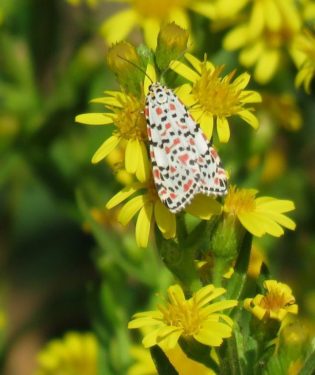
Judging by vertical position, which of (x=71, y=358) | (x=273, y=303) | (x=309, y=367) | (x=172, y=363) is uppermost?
(x=273, y=303)

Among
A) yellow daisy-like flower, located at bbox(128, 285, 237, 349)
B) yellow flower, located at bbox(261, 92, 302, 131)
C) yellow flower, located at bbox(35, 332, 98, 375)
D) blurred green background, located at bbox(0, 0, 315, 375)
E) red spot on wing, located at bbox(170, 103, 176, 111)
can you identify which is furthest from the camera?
yellow flower, located at bbox(35, 332, 98, 375)

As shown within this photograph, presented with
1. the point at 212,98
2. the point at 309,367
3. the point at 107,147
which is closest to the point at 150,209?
the point at 107,147

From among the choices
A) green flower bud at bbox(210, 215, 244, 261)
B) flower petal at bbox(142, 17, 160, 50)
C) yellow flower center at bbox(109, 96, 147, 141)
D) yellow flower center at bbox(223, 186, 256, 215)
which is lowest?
green flower bud at bbox(210, 215, 244, 261)

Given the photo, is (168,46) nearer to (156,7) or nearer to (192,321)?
(192,321)

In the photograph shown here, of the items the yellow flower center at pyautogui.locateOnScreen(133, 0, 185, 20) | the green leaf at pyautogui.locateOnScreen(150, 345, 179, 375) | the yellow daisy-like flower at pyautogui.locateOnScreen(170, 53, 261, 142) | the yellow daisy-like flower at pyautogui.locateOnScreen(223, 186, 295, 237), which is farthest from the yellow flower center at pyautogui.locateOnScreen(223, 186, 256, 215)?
the yellow flower center at pyautogui.locateOnScreen(133, 0, 185, 20)

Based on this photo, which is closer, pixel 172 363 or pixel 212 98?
pixel 212 98

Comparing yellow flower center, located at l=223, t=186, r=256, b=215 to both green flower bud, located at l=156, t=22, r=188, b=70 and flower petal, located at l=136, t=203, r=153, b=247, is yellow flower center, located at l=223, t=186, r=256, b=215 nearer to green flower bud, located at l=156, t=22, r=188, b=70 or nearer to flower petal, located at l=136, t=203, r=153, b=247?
flower petal, located at l=136, t=203, r=153, b=247
